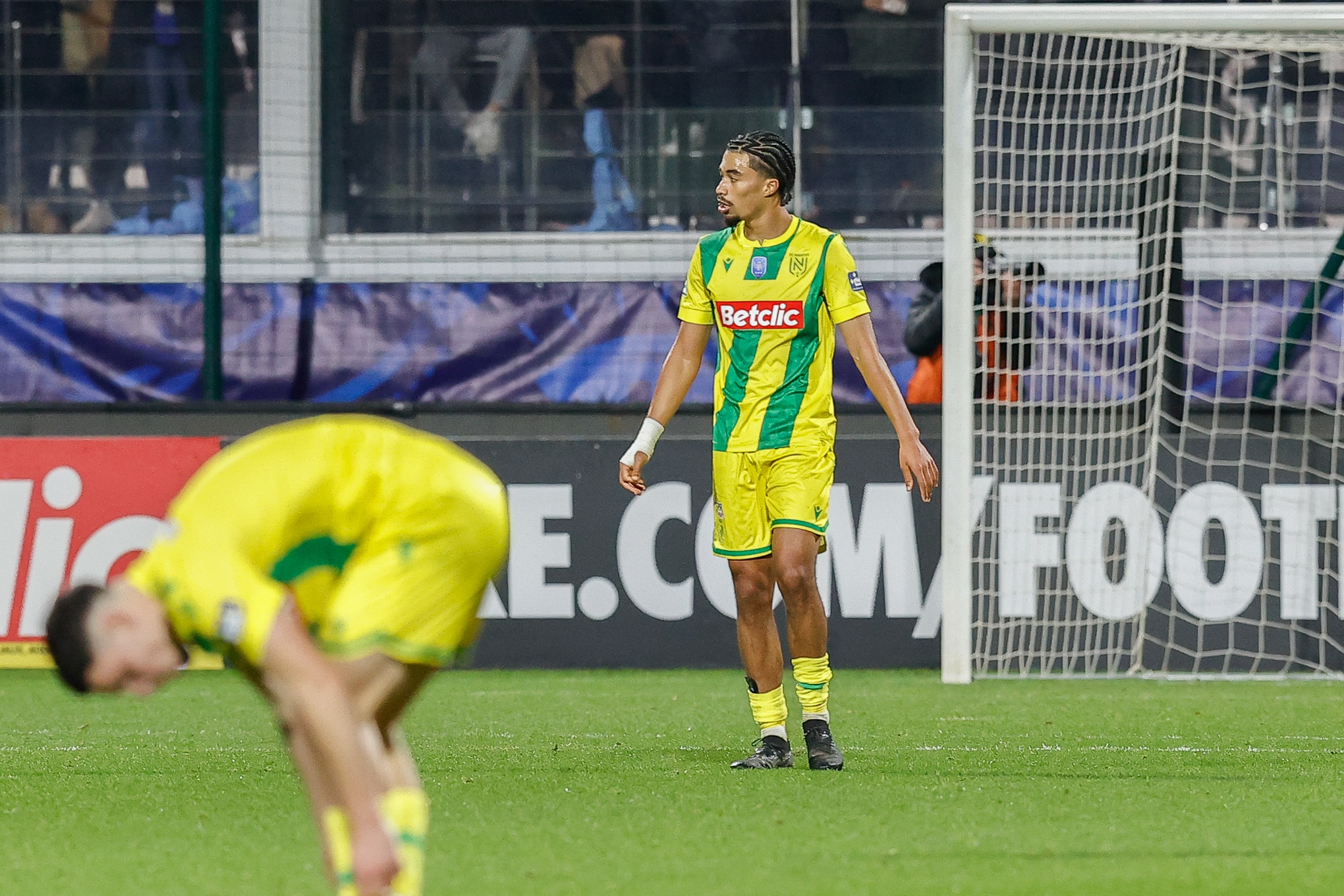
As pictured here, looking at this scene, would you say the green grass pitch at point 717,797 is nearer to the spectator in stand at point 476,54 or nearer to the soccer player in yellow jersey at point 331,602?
the soccer player in yellow jersey at point 331,602

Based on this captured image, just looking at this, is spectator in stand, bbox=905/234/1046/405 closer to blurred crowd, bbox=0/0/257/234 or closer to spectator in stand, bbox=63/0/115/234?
blurred crowd, bbox=0/0/257/234

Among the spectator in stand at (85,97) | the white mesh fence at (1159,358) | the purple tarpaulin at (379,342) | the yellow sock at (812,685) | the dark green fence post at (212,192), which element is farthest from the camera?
the spectator in stand at (85,97)

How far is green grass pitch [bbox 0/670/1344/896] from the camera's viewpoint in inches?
171

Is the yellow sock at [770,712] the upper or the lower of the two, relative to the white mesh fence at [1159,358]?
lower

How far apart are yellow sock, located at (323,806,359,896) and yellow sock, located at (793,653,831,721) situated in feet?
9.97

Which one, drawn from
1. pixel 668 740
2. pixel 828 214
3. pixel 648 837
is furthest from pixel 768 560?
pixel 828 214

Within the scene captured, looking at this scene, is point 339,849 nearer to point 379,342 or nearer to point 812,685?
point 812,685

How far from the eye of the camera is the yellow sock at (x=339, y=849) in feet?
10.6

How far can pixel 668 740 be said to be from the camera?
700 centimetres

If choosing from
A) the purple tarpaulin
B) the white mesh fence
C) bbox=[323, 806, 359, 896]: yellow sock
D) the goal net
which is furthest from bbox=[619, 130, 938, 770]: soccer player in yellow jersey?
the purple tarpaulin

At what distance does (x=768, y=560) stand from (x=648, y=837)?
5.47 feet

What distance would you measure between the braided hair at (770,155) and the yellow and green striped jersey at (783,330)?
14 cm

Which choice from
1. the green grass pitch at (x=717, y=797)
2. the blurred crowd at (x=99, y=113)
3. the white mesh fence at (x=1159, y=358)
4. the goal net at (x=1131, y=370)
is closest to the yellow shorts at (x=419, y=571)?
the green grass pitch at (x=717, y=797)

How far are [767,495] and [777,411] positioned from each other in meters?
0.27
